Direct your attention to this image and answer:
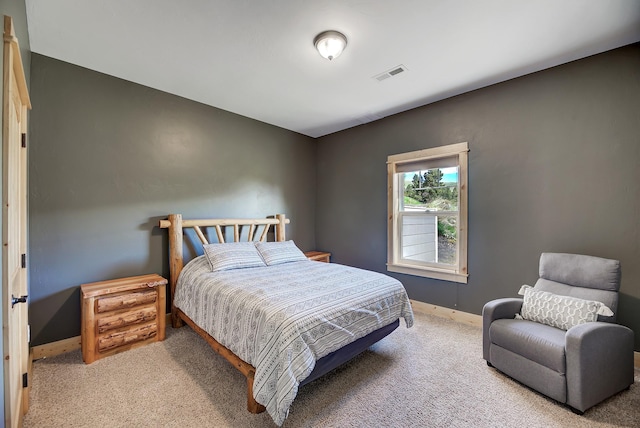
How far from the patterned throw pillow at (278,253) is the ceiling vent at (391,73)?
7.45 feet

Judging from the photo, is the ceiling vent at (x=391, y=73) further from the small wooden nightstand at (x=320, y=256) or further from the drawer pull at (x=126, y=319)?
the drawer pull at (x=126, y=319)

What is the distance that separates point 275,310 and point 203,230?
2.04 meters

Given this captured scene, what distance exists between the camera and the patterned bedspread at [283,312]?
1.62 meters

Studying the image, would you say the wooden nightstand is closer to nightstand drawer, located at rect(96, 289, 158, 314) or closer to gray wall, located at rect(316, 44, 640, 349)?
nightstand drawer, located at rect(96, 289, 158, 314)

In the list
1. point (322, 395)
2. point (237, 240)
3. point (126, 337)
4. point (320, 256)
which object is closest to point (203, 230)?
point (237, 240)

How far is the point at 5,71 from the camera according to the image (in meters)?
1.22

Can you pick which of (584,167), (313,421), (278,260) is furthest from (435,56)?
(313,421)

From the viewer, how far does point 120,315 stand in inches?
96.2

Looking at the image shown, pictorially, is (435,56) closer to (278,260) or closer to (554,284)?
(554,284)

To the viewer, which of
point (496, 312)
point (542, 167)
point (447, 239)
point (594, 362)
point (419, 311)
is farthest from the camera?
point (419, 311)

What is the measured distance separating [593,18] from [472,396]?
2.85 metres

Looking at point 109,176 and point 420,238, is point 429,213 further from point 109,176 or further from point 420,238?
point 109,176

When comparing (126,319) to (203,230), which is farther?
(203,230)

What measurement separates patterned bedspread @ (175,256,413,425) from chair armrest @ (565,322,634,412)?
3.76ft
